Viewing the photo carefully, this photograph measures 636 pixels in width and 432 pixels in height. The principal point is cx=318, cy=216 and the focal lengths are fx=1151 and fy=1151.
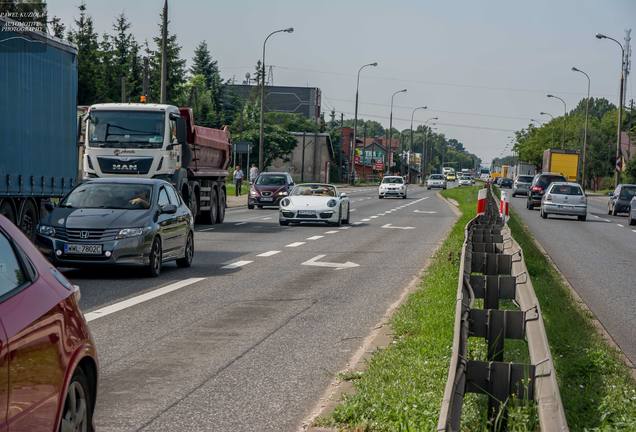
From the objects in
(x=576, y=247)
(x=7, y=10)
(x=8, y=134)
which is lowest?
(x=576, y=247)

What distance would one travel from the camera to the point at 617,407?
22.0ft

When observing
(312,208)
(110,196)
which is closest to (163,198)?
(110,196)

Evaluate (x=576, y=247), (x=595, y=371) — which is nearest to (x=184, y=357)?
(x=595, y=371)

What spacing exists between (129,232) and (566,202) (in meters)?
29.7

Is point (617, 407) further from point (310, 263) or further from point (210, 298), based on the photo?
point (310, 263)

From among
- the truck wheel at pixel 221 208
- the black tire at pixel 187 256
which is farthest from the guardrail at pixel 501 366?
the truck wheel at pixel 221 208

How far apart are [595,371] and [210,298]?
5.93 meters

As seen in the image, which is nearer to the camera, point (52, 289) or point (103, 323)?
point (52, 289)

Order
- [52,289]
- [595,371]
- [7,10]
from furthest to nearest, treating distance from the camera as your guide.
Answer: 1. [7,10]
2. [595,371]
3. [52,289]

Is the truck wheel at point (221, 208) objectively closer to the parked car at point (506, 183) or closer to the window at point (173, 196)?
the window at point (173, 196)

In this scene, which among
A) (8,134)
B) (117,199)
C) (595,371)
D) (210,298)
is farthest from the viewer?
(8,134)

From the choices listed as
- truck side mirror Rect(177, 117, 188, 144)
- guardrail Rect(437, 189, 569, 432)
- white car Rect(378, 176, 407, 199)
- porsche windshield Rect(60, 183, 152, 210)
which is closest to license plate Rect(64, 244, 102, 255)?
porsche windshield Rect(60, 183, 152, 210)

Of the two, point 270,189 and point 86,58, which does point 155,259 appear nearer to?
point 270,189

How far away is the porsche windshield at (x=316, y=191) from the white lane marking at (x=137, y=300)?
16.4 metres
